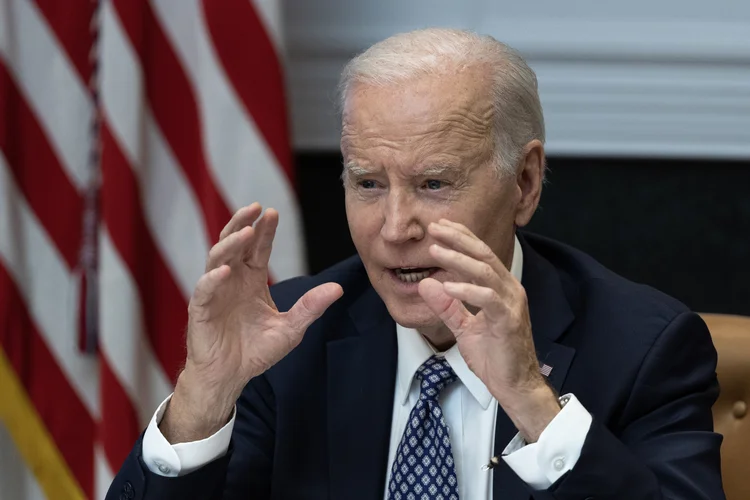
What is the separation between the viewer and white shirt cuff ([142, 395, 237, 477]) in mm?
1894

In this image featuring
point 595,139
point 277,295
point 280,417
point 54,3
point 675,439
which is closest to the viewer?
point 675,439

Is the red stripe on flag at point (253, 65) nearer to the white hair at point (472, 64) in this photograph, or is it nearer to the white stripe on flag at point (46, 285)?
the white stripe on flag at point (46, 285)

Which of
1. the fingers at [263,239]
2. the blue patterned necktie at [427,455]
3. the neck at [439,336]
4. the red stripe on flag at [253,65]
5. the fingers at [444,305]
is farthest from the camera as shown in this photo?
the red stripe on flag at [253,65]

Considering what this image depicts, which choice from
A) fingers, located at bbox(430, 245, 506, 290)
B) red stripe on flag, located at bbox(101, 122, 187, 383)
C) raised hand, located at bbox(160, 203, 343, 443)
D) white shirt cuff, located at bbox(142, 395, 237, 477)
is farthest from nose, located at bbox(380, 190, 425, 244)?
red stripe on flag, located at bbox(101, 122, 187, 383)

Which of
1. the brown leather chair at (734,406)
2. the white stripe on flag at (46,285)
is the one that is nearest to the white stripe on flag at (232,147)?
the white stripe on flag at (46,285)

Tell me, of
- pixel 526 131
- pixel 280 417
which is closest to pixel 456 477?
pixel 280 417

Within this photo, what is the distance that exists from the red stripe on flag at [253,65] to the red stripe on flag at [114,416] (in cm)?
76

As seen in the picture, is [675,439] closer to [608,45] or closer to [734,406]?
[734,406]

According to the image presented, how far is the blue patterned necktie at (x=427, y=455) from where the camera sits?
198 cm

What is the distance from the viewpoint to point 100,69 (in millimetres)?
3023

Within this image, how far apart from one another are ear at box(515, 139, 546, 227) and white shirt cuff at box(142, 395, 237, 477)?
27.8 inches

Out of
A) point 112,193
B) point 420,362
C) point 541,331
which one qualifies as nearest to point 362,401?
point 420,362

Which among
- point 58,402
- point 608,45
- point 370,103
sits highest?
point 370,103

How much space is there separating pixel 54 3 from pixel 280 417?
59.3 inches
